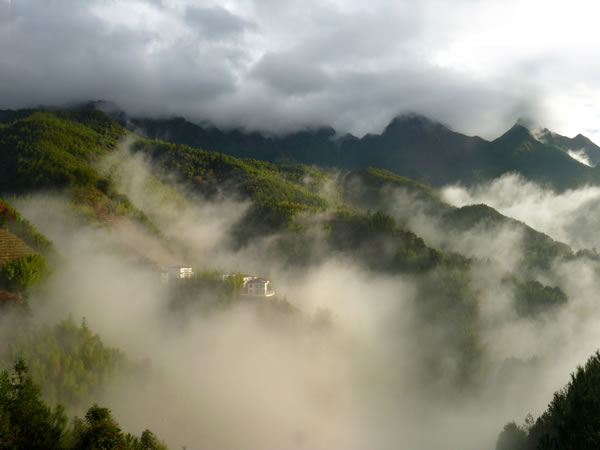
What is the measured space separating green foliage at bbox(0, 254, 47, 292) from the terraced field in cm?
130

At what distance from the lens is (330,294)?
642 ft

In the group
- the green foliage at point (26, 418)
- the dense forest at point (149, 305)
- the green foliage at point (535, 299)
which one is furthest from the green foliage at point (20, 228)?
the green foliage at point (535, 299)

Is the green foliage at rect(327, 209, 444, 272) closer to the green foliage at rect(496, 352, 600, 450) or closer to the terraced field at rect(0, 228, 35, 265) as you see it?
the green foliage at rect(496, 352, 600, 450)

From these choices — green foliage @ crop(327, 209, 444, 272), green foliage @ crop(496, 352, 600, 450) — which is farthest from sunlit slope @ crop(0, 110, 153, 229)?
green foliage @ crop(496, 352, 600, 450)

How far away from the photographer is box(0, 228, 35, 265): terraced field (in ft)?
188

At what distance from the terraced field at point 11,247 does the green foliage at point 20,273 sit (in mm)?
1298

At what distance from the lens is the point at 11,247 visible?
60312mm

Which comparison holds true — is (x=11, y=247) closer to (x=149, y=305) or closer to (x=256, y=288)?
(x=149, y=305)

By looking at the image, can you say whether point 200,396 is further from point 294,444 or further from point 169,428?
point 294,444

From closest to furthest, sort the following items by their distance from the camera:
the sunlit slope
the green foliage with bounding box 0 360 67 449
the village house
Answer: the green foliage with bounding box 0 360 67 449, the village house, the sunlit slope

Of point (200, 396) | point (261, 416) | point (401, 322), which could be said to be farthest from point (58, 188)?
point (401, 322)

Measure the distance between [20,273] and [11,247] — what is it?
22.9 feet

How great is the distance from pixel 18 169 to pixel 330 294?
495 ft

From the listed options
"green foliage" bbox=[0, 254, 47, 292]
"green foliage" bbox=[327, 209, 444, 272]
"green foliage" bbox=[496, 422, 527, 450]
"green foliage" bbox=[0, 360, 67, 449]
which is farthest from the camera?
"green foliage" bbox=[327, 209, 444, 272]
